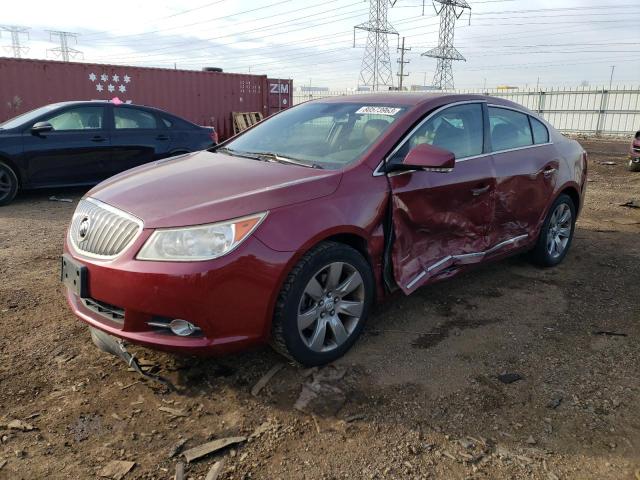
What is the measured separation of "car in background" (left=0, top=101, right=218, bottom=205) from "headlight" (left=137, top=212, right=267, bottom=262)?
6079 millimetres

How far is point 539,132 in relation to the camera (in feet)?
16.0

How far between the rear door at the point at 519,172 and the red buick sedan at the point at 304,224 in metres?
0.02

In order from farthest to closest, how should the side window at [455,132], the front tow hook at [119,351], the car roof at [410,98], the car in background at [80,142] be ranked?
the car in background at [80,142]
the car roof at [410,98]
the side window at [455,132]
the front tow hook at [119,351]

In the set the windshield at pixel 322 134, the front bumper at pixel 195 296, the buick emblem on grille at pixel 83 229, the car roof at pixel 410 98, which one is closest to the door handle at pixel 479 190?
the car roof at pixel 410 98

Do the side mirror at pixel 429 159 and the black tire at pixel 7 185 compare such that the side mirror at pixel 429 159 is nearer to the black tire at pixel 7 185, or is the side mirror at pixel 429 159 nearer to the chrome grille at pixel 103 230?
the chrome grille at pixel 103 230

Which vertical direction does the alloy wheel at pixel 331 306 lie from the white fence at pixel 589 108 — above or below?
below

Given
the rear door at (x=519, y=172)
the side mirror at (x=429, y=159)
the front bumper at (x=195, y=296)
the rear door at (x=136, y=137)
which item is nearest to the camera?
the front bumper at (x=195, y=296)

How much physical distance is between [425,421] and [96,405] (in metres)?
1.73

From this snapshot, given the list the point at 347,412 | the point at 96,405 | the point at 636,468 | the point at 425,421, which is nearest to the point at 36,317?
the point at 96,405

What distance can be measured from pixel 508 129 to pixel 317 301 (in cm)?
258

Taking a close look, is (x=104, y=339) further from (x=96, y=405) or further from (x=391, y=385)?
(x=391, y=385)

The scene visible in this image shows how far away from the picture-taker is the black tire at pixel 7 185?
24.8 feet

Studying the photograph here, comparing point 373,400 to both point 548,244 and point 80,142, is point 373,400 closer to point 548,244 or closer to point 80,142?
point 548,244

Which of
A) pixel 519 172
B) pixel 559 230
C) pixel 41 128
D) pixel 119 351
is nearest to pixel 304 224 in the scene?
pixel 119 351
